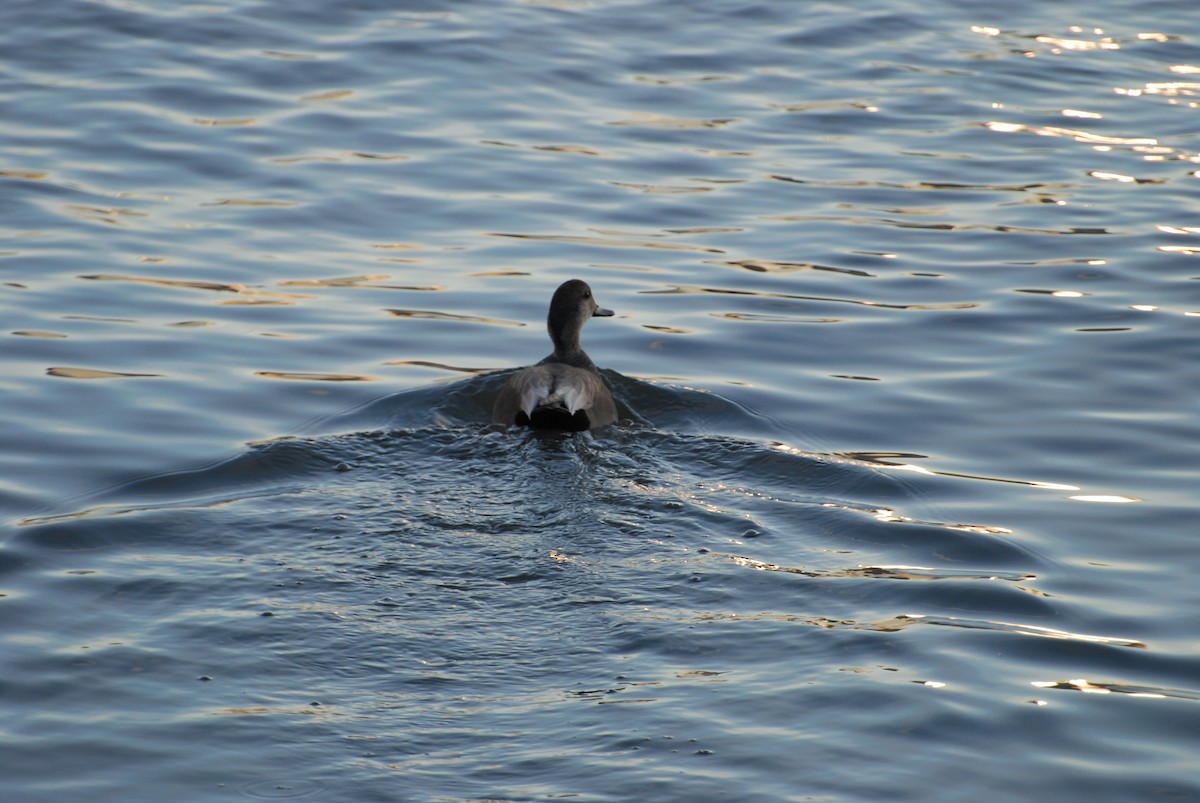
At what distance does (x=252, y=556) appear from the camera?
6992 millimetres

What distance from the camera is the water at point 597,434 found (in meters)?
5.62

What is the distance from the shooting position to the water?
5625mm

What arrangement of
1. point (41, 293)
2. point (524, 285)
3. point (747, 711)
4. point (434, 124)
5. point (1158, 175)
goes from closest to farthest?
point (747, 711), point (41, 293), point (524, 285), point (1158, 175), point (434, 124)

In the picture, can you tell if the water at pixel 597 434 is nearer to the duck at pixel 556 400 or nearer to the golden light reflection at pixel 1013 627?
the golden light reflection at pixel 1013 627

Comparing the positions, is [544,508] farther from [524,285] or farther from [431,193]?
[431,193]

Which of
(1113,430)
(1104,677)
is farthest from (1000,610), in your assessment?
(1113,430)

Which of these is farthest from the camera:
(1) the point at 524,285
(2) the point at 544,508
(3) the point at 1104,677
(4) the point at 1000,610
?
(1) the point at 524,285

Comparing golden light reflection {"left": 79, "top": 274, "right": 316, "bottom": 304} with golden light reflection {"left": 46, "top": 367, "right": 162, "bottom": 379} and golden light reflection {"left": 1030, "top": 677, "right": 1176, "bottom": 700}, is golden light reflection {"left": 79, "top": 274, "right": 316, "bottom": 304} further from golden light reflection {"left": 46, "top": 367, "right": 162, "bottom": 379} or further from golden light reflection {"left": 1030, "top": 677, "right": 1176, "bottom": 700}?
golden light reflection {"left": 1030, "top": 677, "right": 1176, "bottom": 700}

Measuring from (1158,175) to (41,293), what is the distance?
986 centimetres

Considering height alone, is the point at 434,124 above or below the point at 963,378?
above

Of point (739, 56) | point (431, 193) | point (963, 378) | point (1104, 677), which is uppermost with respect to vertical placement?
point (739, 56)

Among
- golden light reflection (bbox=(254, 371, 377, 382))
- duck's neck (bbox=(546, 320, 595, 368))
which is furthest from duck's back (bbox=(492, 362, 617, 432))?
golden light reflection (bbox=(254, 371, 377, 382))

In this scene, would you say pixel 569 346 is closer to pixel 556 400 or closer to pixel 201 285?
pixel 556 400

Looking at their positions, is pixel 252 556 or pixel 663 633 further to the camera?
pixel 252 556
